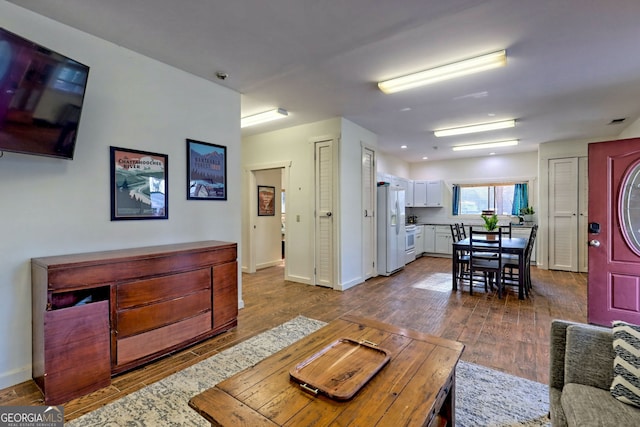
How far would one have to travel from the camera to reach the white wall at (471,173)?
723cm

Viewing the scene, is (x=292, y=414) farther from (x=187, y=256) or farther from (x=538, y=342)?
(x=538, y=342)

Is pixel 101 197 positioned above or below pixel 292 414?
above

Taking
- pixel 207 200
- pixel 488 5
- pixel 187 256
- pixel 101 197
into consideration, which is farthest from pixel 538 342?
pixel 101 197

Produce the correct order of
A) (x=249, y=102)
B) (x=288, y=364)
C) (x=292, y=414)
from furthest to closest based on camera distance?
(x=249, y=102)
(x=288, y=364)
(x=292, y=414)

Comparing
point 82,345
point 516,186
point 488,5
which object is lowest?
point 82,345

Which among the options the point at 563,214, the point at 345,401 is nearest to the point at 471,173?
the point at 563,214

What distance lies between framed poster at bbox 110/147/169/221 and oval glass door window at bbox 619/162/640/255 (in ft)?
15.4

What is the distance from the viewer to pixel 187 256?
2705mm

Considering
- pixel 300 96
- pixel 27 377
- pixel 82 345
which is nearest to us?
pixel 82 345

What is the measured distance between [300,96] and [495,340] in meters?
3.54

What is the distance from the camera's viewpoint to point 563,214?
20.0 ft

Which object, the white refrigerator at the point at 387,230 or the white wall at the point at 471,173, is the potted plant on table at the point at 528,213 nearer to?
the white wall at the point at 471,173

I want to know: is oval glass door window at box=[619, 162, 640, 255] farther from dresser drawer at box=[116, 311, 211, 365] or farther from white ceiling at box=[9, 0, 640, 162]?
dresser drawer at box=[116, 311, 211, 365]

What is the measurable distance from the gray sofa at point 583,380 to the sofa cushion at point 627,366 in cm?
4
